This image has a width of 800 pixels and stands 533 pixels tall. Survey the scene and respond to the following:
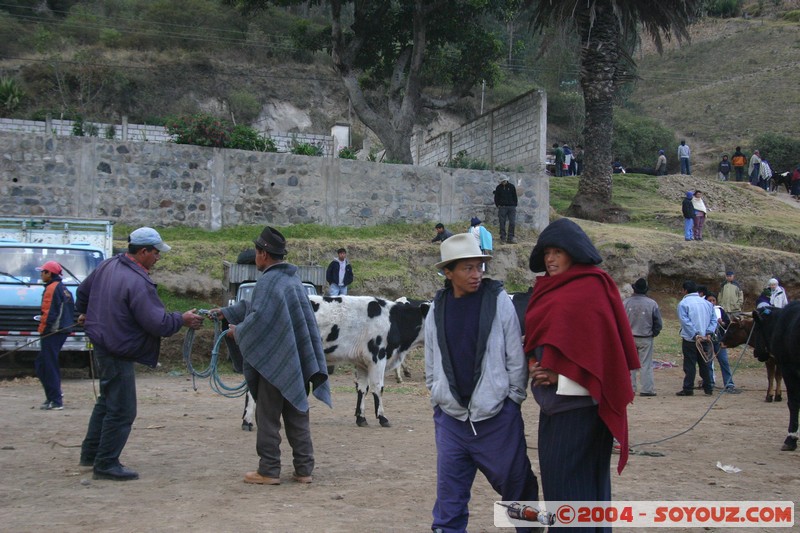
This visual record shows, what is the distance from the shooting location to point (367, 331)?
443 inches

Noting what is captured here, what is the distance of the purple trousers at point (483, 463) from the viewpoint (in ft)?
16.4

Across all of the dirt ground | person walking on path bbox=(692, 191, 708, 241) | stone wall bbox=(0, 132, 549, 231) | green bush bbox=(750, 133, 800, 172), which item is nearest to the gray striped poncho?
the dirt ground

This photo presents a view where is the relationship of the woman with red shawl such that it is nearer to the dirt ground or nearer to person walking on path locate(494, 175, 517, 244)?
the dirt ground

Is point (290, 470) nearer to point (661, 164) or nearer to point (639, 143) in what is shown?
point (661, 164)

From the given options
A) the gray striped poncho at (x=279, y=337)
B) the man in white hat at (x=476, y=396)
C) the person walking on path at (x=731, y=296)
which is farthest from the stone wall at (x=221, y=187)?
the man in white hat at (x=476, y=396)

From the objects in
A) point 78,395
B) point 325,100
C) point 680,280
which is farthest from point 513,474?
point 325,100

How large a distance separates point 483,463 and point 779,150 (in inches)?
2025

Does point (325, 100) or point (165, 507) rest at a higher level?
point (325, 100)

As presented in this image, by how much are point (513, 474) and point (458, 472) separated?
1.13 ft

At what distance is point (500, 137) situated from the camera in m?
27.2

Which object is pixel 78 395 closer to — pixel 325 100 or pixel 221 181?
pixel 221 181

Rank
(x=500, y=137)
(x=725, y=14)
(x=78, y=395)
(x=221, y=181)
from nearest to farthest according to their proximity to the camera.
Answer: (x=78, y=395) < (x=221, y=181) < (x=500, y=137) < (x=725, y=14)

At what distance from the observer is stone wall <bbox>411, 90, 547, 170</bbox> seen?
24.7 metres

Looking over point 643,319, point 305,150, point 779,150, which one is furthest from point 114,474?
point 779,150
